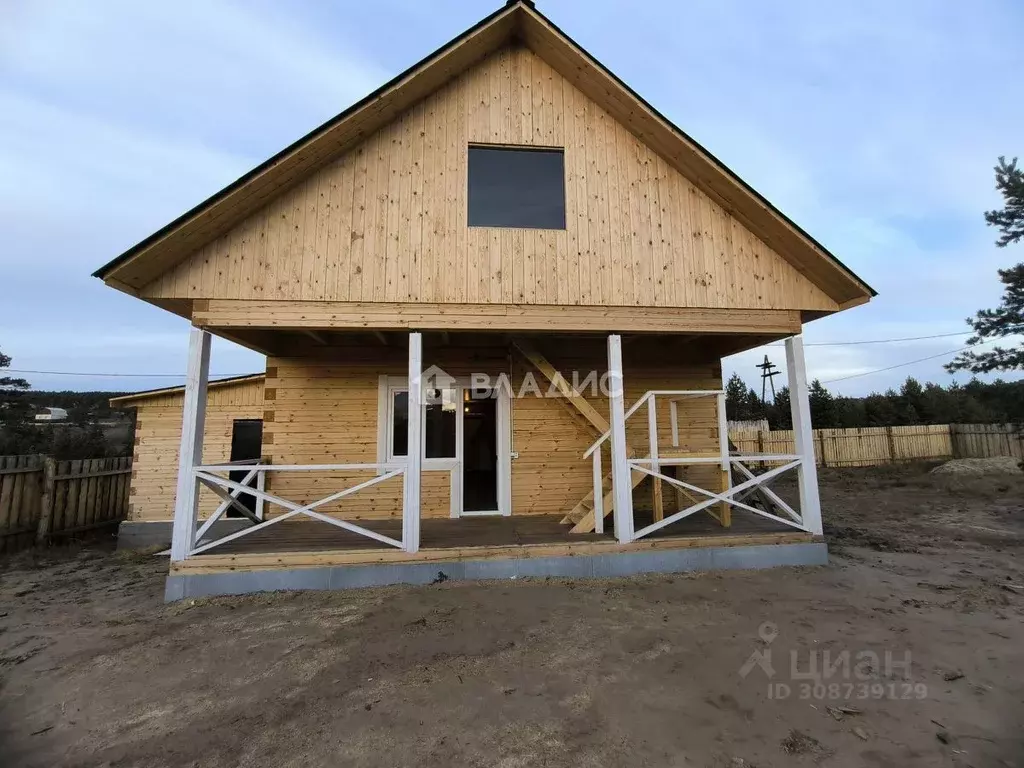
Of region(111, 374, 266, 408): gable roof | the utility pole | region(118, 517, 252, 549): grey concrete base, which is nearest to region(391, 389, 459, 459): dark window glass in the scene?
region(111, 374, 266, 408): gable roof

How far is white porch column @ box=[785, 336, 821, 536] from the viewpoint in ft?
18.7

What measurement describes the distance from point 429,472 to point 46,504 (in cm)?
710

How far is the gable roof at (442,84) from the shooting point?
15.9ft

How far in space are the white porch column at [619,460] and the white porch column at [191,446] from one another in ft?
15.4

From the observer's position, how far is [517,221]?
5.63m

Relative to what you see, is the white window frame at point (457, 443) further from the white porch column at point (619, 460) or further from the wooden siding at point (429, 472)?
the white porch column at point (619, 460)

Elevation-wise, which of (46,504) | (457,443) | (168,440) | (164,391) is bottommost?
(46,504)

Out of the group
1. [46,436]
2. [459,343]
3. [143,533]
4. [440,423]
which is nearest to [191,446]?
[440,423]

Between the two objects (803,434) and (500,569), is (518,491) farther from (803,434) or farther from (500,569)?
(803,434)

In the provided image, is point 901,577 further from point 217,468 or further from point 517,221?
point 217,468

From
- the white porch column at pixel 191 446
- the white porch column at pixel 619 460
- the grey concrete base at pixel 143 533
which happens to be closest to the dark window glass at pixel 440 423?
the white porch column at pixel 619 460

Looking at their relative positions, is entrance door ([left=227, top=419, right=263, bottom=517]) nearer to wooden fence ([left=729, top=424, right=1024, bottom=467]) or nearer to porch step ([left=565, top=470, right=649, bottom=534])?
porch step ([left=565, top=470, right=649, bottom=534])

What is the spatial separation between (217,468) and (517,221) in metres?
4.55

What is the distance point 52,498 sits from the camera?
26.6ft
